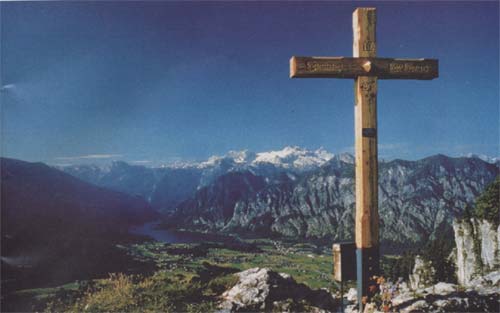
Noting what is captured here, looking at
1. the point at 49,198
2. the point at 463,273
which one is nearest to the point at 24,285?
the point at 49,198

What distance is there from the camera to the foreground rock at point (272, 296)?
6.70 metres

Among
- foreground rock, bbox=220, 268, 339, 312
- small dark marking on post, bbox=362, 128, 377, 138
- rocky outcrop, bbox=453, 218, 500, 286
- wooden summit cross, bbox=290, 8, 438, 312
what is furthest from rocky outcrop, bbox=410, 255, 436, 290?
small dark marking on post, bbox=362, 128, 377, 138

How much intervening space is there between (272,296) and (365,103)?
13.4 feet

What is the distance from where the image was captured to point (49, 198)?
43.6 ft

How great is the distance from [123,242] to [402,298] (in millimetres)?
11575

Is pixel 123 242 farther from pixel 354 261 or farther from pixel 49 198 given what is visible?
pixel 354 261

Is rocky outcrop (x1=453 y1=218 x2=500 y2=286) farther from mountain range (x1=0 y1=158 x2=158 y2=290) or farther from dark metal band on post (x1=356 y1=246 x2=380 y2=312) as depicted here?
dark metal band on post (x1=356 y1=246 x2=380 y2=312)

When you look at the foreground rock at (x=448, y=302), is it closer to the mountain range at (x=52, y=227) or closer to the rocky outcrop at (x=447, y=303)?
the rocky outcrop at (x=447, y=303)

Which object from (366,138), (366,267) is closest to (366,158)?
(366,138)

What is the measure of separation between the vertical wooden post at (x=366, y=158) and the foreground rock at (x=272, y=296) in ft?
6.61

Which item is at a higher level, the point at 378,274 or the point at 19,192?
the point at 19,192

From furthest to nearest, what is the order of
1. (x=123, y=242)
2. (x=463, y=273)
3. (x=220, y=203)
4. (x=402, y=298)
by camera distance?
(x=220, y=203) < (x=463, y=273) < (x=123, y=242) < (x=402, y=298)

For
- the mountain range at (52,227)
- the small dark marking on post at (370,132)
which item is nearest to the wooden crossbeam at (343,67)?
the small dark marking on post at (370,132)

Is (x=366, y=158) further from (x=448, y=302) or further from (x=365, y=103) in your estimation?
(x=448, y=302)
